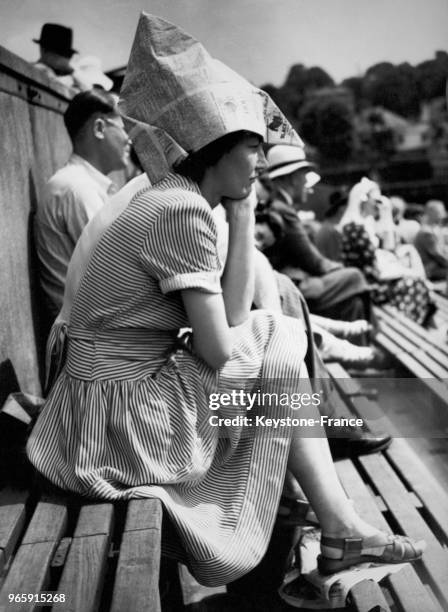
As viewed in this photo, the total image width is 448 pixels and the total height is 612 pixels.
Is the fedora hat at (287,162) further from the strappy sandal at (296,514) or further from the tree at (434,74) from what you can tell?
the strappy sandal at (296,514)

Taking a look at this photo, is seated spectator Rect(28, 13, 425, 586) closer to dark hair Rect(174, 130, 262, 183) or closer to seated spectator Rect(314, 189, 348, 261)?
dark hair Rect(174, 130, 262, 183)

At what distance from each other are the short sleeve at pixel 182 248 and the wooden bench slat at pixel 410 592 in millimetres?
860

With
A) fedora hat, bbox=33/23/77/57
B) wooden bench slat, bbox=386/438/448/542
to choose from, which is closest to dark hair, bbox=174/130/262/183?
fedora hat, bbox=33/23/77/57

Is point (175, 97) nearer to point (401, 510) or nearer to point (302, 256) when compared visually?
point (401, 510)

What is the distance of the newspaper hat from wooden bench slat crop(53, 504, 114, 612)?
821mm

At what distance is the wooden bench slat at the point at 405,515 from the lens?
2205 mm

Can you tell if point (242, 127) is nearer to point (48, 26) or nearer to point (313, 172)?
point (48, 26)

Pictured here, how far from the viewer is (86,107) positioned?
137 inches

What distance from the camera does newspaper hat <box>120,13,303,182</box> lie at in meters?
2.02

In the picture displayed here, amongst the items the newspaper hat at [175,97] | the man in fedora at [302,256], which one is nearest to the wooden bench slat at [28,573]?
the newspaper hat at [175,97]

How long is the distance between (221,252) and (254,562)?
0.95m

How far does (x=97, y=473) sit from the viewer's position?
198 cm

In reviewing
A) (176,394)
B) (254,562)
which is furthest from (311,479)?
(176,394)

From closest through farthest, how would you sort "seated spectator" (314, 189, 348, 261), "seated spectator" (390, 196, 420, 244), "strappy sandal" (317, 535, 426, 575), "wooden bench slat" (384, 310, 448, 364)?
"strappy sandal" (317, 535, 426, 575) → "wooden bench slat" (384, 310, 448, 364) → "seated spectator" (314, 189, 348, 261) → "seated spectator" (390, 196, 420, 244)
